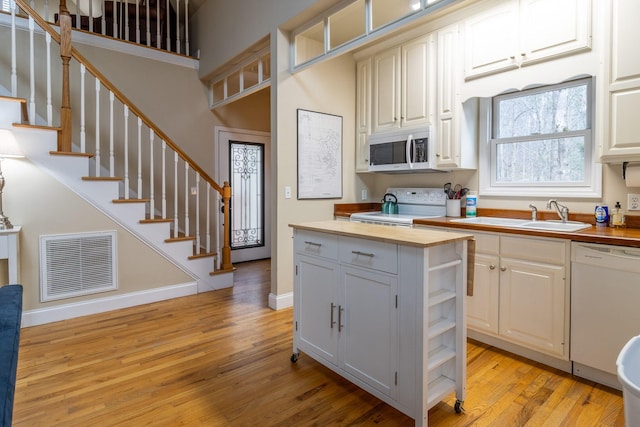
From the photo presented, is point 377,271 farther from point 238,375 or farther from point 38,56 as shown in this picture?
point 38,56

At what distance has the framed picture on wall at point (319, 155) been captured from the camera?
3613mm

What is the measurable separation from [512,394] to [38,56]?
17.9 feet

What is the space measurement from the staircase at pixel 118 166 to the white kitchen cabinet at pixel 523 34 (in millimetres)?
2954

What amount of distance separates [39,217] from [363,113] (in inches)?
130

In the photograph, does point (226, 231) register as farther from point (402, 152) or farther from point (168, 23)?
point (168, 23)

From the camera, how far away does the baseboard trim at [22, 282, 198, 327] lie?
308cm

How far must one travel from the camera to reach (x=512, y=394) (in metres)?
2.02

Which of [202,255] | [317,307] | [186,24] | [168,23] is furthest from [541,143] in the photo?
[168,23]

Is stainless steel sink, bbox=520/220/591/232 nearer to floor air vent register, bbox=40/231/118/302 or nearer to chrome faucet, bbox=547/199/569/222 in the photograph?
chrome faucet, bbox=547/199/569/222

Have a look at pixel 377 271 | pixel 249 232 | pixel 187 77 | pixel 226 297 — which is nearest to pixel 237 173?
pixel 249 232

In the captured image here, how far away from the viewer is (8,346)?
1.28 m

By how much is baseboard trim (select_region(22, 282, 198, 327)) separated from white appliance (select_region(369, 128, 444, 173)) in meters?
2.49

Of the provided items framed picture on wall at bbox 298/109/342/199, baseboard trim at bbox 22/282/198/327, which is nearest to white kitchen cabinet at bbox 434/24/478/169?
framed picture on wall at bbox 298/109/342/199

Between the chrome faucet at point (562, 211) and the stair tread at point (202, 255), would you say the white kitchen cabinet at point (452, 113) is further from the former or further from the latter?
the stair tread at point (202, 255)
